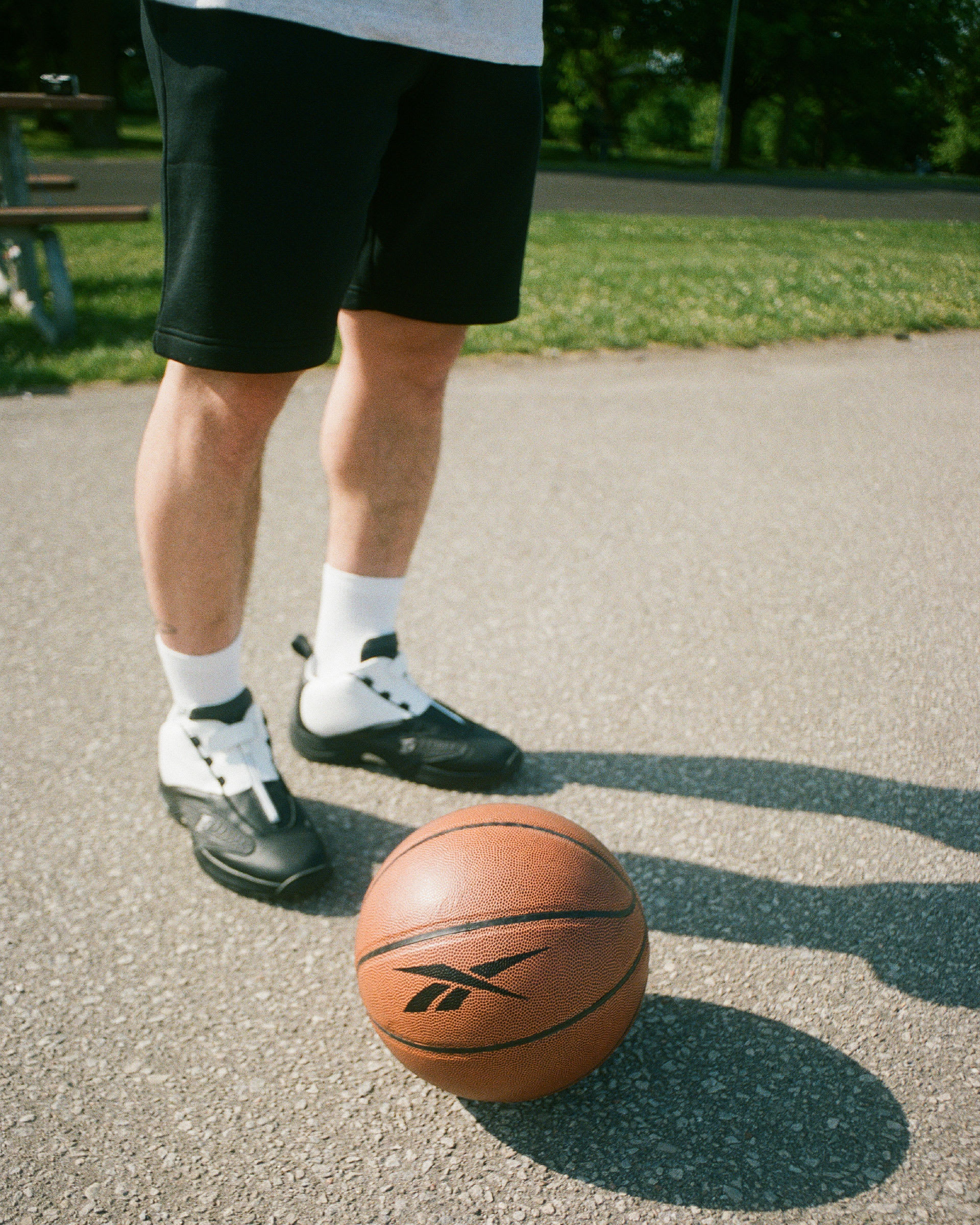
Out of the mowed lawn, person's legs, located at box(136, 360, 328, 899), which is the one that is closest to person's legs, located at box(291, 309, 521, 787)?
person's legs, located at box(136, 360, 328, 899)

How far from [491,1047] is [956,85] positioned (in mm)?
52299

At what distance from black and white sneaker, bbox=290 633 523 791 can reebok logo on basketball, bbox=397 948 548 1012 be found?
2.78ft

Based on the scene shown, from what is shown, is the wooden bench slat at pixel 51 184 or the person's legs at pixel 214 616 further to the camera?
the wooden bench slat at pixel 51 184

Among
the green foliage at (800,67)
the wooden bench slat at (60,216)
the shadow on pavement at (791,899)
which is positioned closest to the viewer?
the shadow on pavement at (791,899)

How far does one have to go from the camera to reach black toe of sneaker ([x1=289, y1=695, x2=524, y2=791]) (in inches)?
93.0

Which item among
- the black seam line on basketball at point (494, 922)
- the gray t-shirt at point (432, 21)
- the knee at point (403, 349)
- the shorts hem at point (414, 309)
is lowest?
the black seam line on basketball at point (494, 922)

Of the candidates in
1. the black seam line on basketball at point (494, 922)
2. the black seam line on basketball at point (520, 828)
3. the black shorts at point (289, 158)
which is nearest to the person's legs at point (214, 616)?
the black shorts at point (289, 158)

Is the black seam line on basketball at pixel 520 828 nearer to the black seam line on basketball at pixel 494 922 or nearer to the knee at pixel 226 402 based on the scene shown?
the black seam line on basketball at pixel 494 922

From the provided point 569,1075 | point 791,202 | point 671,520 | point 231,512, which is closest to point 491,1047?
point 569,1075

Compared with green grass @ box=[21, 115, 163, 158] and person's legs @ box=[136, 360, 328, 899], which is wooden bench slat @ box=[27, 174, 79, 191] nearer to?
person's legs @ box=[136, 360, 328, 899]

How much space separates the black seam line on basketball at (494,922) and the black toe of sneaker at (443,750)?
77 cm

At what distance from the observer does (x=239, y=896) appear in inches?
82.4

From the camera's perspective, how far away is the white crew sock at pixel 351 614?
2.36m

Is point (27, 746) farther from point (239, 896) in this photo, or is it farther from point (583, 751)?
point (583, 751)
